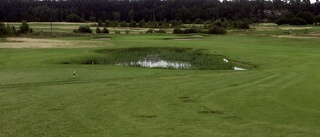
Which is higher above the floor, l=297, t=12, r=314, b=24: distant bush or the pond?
l=297, t=12, r=314, b=24: distant bush

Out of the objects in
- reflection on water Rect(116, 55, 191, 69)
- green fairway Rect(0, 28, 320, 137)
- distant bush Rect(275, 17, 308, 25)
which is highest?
Result: distant bush Rect(275, 17, 308, 25)

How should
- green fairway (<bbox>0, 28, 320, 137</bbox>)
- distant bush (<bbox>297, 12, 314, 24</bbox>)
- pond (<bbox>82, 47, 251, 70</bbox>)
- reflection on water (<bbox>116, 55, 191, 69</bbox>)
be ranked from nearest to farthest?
green fairway (<bbox>0, 28, 320, 137</bbox>) → pond (<bbox>82, 47, 251, 70</bbox>) → reflection on water (<bbox>116, 55, 191, 69</bbox>) → distant bush (<bbox>297, 12, 314, 24</bbox>)

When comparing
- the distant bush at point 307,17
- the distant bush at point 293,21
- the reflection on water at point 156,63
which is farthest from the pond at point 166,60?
the distant bush at point 307,17

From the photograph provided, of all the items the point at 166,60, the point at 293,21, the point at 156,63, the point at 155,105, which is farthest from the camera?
the point at 293,21

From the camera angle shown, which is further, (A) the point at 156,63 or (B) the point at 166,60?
(B) the point at 166,60

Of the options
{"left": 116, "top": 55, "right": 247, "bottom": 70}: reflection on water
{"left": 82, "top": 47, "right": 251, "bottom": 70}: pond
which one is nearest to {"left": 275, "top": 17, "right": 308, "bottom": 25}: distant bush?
{"left": 82, "top": 47, "right": 251, "bottom": 70}: pond

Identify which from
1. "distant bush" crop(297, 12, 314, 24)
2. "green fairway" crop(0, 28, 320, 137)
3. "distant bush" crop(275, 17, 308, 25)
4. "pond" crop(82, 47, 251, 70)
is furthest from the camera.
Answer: "distant bush" crop(297, 12, 314, 24)

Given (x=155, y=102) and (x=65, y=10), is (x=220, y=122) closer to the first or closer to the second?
(x=155, y=102)

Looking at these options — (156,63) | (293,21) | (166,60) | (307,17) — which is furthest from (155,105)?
(307,17)

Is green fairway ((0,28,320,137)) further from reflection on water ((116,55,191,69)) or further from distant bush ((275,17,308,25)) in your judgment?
distant bush ((275,17,308,25))

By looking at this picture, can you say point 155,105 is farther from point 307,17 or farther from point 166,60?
point 307,17

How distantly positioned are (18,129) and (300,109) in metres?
9.82

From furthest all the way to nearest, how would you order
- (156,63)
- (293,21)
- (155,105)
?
(293,21) < (156,63) < (155,105)

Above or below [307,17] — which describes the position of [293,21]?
below
